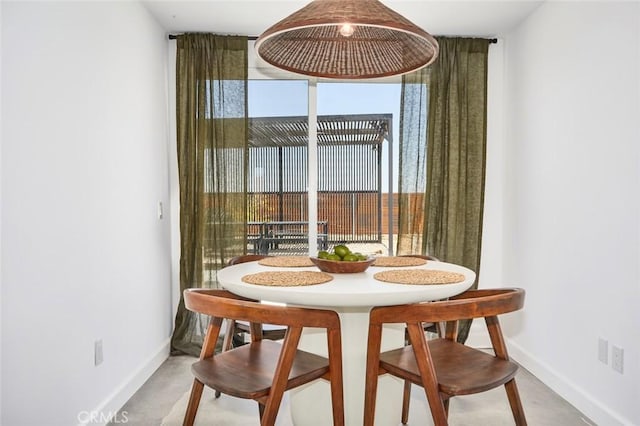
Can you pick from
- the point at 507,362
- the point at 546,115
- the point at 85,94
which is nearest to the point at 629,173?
the point at 546,115

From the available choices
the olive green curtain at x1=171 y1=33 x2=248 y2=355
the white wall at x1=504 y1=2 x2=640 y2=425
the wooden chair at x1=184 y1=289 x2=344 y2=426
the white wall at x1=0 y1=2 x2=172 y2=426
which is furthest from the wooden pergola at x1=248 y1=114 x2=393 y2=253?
the wooden chair at x1=184 y1=289 x2=344 y2=426

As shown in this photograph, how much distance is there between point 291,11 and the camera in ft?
10.1

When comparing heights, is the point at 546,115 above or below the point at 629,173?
above

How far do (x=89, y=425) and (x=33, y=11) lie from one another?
5.97ft

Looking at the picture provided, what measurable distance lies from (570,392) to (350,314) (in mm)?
1605

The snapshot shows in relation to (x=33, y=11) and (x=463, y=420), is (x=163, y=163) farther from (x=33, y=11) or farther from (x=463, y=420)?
(x=463, y=420)

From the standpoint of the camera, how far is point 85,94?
2127mm

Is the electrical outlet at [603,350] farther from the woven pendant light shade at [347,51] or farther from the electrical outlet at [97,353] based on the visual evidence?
the electrical outlet at [97,353]

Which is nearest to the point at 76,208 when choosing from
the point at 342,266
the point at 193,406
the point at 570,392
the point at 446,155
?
the point at 193,406

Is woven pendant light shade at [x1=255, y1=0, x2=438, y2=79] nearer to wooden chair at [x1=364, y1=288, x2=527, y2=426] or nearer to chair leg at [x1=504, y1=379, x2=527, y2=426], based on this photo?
wooden chair at [x1=364, y1=288, x2=527, y2=426]

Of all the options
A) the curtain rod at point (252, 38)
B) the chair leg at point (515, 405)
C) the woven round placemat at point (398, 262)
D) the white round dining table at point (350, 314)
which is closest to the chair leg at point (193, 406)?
the white round dining table at point (350, 314)

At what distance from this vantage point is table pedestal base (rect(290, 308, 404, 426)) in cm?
189

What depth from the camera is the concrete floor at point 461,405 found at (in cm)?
233

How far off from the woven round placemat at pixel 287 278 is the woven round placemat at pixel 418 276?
9.7 inches
